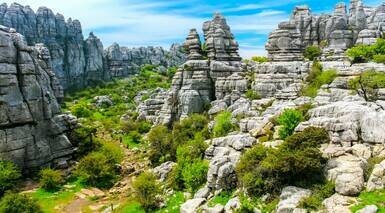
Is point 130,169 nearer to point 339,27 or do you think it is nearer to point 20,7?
point 339,27

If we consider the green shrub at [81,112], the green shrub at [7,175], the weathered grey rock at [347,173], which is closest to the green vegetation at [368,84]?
the weathered grey rock at [347,173]

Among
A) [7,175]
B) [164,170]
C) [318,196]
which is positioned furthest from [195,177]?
[7,175]

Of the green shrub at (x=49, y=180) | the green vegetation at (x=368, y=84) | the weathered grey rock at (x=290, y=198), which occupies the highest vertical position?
the green vegetation at (x=368, y=84)

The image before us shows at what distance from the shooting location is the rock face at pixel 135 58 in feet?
486

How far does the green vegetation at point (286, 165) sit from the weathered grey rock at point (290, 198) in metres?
0.87

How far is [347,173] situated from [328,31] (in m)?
46.4

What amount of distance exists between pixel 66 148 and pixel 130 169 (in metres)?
9.41

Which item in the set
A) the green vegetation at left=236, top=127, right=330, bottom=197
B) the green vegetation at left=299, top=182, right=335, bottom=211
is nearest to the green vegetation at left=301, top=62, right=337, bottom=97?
the green vegetation at left=236, top=127, right=330, bottom=197

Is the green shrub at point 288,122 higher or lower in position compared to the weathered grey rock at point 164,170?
higher

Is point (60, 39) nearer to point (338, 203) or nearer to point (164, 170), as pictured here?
point (164, 170)

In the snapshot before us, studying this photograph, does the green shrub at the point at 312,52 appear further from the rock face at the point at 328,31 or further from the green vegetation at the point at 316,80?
the green vegetation at the point at 316,80

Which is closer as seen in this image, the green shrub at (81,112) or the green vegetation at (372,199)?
the green vegetation at (372,199)

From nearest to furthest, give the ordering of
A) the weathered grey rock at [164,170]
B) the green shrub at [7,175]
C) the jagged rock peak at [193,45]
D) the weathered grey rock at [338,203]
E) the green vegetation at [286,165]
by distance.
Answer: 1. the weathered grey rock at [338,203]
2. the green vegetation at [286,165]
3. the green shrub at [7,175]
4. the weathered grey rock at [164,170]
5. the jagged rock peak at [193,45]

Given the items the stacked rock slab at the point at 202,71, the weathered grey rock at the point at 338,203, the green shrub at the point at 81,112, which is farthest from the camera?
the green shrub at the point at 81,112
